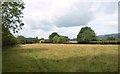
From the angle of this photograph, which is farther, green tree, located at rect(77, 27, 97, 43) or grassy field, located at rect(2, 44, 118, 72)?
green tree, located at rect(77, 27, 97, 43)

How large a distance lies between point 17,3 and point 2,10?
3.21 metres

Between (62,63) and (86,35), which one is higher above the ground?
(86,35)

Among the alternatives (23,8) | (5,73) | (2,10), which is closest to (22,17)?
(23,8)

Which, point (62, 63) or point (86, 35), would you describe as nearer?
point (62, 63)

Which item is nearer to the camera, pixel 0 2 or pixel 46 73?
pixel 46 73

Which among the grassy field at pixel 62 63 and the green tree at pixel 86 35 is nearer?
the grassy field at pixel 62 63

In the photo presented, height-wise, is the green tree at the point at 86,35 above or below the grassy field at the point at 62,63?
above

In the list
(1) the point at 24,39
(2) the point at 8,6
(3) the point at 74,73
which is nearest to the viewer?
(3) the point at 74,73

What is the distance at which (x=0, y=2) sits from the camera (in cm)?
Result: 3170

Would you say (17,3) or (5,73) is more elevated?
(17,3)

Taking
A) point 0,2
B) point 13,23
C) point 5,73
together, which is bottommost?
point 5,73

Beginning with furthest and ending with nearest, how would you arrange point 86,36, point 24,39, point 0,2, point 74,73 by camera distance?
point 24,39
point 86,36
point 0,2
point 74,73

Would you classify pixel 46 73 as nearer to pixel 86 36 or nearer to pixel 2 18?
pixel 2 18

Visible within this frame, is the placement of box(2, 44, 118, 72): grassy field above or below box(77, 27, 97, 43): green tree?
below
